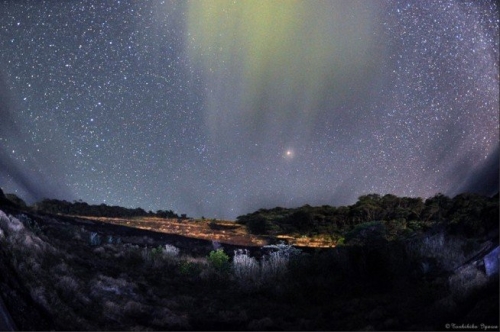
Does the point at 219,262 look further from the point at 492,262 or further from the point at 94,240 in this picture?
the point at 492,262

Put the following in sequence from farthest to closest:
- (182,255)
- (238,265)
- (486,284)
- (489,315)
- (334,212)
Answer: (334,212) < (182,255) < (238,265) < (486,284) < (489,315)

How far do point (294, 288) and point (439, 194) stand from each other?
19.2 m

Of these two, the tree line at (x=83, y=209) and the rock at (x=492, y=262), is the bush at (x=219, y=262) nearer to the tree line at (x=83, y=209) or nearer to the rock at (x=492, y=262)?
the rock at (x=492, y=262)

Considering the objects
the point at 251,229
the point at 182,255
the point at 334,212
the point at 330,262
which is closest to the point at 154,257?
the point at 182,255

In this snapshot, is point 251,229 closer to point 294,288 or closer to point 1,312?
point 294,288

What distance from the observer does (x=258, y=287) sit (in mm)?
12656

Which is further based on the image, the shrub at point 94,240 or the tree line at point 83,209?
the tree line at point 83,209

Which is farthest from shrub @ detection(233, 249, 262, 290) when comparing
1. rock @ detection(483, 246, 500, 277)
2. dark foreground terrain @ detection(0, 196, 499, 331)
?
rock @ detection(483, 246, 500, 277)

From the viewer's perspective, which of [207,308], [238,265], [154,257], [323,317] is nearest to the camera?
[323,317]

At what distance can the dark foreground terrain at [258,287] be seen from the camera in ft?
26.7

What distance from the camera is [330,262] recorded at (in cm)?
1298

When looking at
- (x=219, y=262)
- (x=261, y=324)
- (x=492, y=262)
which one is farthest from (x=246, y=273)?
(x=492, y=262)

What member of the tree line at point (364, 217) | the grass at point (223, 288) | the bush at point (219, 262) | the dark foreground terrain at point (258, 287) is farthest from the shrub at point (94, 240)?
the tree line at point (364, 217)

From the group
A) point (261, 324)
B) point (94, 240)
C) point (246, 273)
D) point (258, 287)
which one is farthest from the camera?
point (94, 240)
